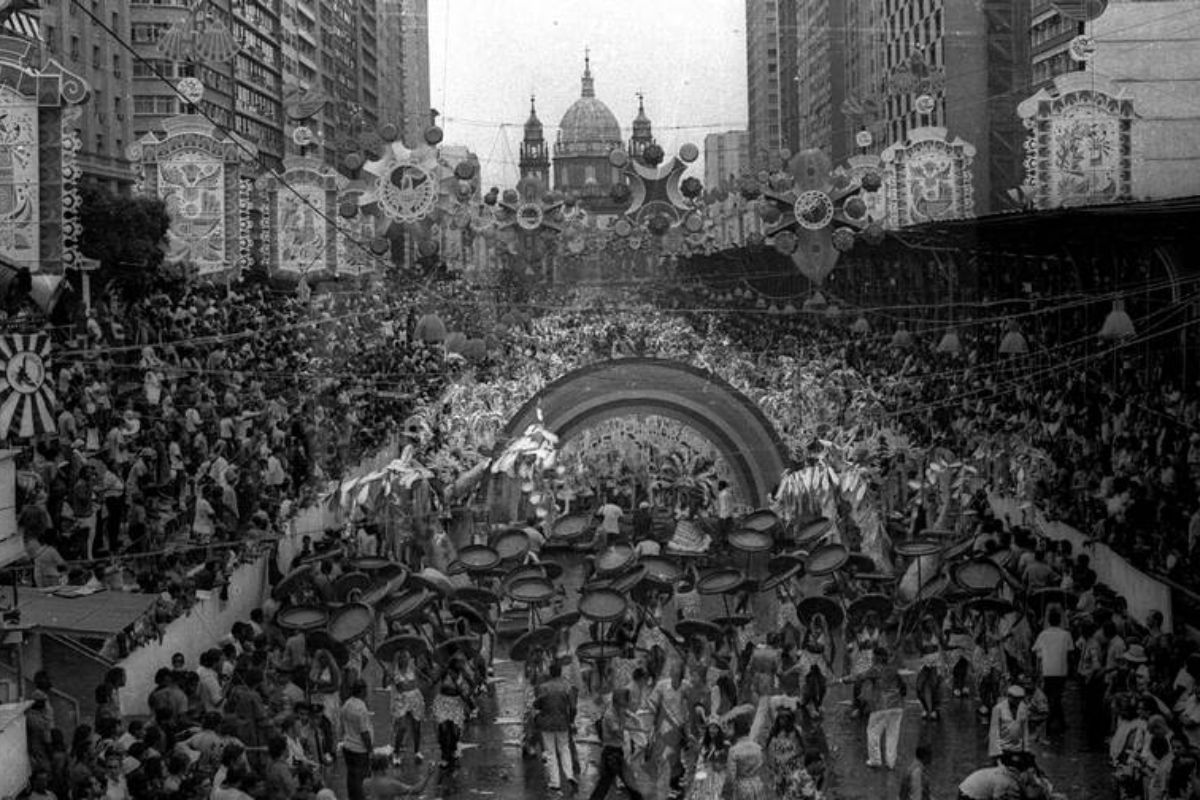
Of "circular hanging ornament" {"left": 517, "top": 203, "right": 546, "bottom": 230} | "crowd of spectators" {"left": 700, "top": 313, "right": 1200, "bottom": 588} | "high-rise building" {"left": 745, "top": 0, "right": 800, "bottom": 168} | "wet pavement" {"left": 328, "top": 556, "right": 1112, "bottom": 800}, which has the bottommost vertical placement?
"wet pavement" {"left": 328, "top": 556, "right": 1112, "bottom": 800}

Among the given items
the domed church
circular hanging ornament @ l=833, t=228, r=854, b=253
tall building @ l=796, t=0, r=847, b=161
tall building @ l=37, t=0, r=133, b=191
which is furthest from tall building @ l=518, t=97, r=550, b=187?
circular hanging ornament @ l=833, t=228, r=854, b=253

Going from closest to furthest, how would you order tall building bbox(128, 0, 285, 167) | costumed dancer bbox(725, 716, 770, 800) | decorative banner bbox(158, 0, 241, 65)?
costumed dancer bbox(725, 716, 770, 800) < decorative banner bbox(158, 0, 241, 65) < tall building bbox(128, 0, 285, 167)

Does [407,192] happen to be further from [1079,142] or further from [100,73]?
[100,73]

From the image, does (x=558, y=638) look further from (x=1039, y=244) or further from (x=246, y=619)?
(x=1039, y=244)

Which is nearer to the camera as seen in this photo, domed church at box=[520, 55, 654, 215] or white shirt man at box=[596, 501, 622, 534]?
white shirt man at box=[596, 501, 622, 534]

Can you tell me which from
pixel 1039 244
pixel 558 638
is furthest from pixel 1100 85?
pixel 558 638

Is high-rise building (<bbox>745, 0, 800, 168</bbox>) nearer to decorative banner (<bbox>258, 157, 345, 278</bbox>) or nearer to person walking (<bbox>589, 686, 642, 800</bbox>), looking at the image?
decorative banner (<bbox>258, 157, 345, 278</bbox>)
